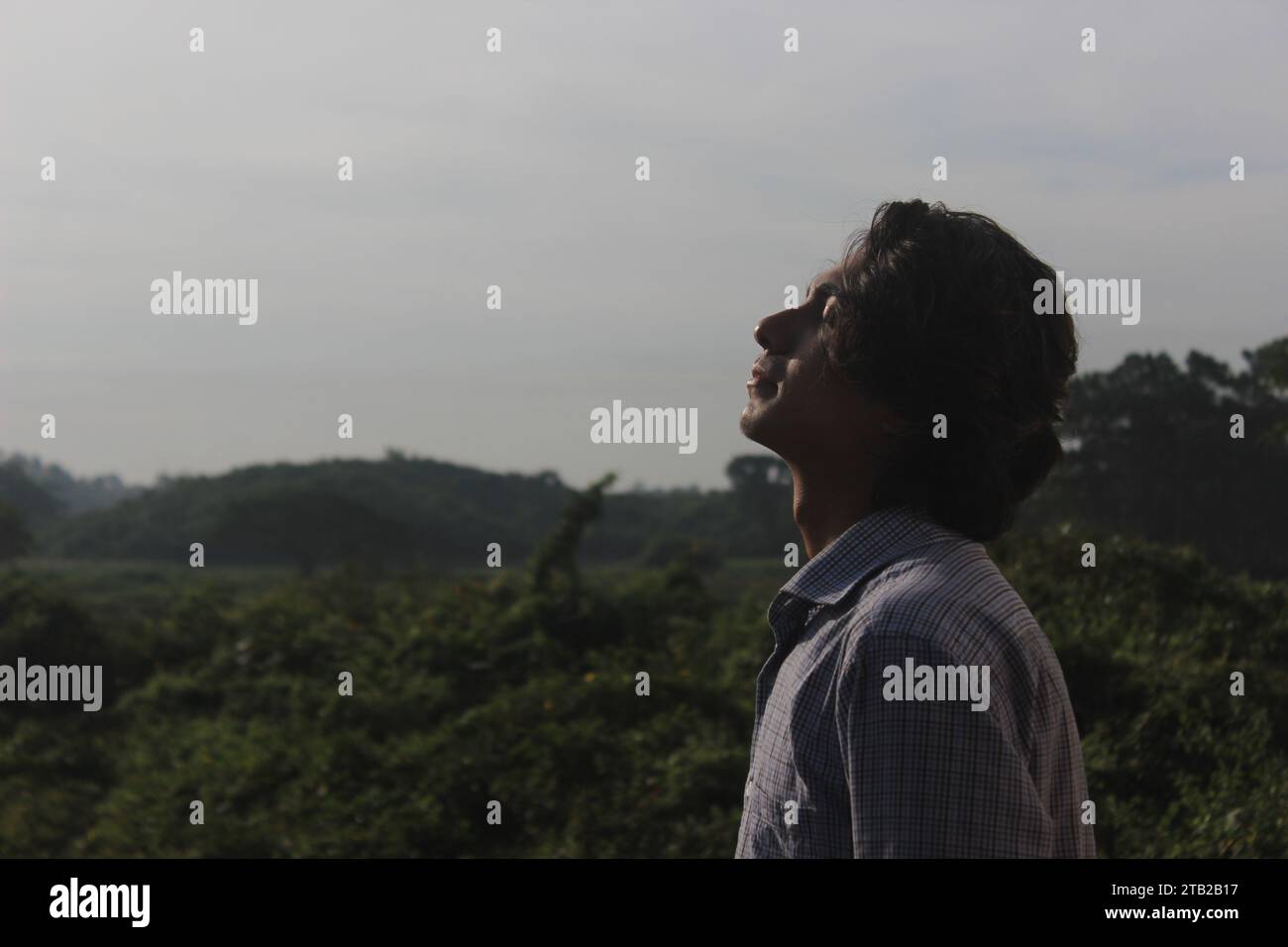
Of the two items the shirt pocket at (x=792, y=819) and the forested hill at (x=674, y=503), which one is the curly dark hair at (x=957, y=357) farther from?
the forested hill at (x=674, y=503)

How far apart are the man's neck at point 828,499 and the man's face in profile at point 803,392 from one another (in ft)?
0.10

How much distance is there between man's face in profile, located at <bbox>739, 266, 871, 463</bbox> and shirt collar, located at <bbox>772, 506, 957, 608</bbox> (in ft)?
0.54

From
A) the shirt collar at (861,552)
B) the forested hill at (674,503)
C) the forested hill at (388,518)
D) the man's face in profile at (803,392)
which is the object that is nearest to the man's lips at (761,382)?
the man's face in profile at (803,392)

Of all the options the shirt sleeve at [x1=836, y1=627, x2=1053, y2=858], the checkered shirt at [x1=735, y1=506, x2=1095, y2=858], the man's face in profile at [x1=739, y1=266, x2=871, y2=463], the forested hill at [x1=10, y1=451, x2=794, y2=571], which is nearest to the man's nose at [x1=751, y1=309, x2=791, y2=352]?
the man's face in profile at [x1=739, y1=266, x2=871, y2=463]

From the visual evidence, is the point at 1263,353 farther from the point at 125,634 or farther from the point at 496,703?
the point at 125,634

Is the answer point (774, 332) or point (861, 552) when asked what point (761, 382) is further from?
point (861, 552)

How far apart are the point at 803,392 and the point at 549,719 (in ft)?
16.8

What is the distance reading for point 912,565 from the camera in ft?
5.53

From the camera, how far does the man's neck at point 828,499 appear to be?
6.45 feet

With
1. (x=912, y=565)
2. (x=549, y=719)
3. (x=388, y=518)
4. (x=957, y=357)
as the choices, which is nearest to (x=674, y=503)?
(x=388, y=518)

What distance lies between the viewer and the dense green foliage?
216 inches

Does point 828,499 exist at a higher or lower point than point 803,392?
lower
